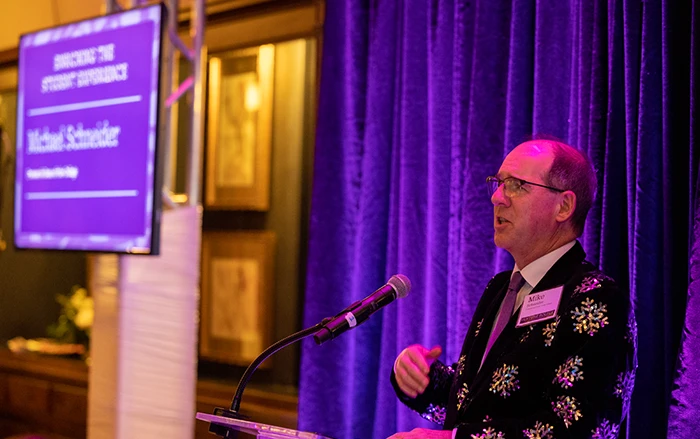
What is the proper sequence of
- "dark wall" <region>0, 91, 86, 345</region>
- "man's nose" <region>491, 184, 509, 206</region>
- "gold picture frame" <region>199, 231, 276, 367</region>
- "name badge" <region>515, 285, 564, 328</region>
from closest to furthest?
"name badge" <region>515, 285, 564, 328</region> < "man's nose" <region>491, 184, 509, 206</region> < "gold picture frame" <region>199, 231, 276, 367</region> < "dark wall" <region>0, 91, 86, 345</region>

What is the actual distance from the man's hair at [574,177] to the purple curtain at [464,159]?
14.6 inches

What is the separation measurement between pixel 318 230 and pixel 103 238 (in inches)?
31.0

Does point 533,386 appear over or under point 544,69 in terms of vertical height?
under

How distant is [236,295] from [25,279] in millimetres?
2023

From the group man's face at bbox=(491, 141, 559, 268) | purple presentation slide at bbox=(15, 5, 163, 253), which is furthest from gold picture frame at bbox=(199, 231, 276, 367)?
man's face at bbox=(491, 141, 559, 268)

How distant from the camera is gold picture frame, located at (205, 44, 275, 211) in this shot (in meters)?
4.45

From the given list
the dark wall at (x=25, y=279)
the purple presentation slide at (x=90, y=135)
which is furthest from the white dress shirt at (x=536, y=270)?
the dark wall at (x=25, y=279)

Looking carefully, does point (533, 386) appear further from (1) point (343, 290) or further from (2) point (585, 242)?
(1) point (343, 290)

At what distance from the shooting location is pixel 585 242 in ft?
7.57

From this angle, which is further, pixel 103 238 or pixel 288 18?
pixel 288 18

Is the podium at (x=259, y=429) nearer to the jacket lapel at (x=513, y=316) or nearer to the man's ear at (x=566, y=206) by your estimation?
the jacket lapel at (x=513, y=316)

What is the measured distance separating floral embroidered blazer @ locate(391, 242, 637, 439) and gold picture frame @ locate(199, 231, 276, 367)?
109 inches

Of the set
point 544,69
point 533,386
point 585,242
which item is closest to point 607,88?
point 544,69

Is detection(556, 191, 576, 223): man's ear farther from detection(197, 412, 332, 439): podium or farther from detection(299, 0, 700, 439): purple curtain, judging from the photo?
detection(197, 412, 332, 439): podium
